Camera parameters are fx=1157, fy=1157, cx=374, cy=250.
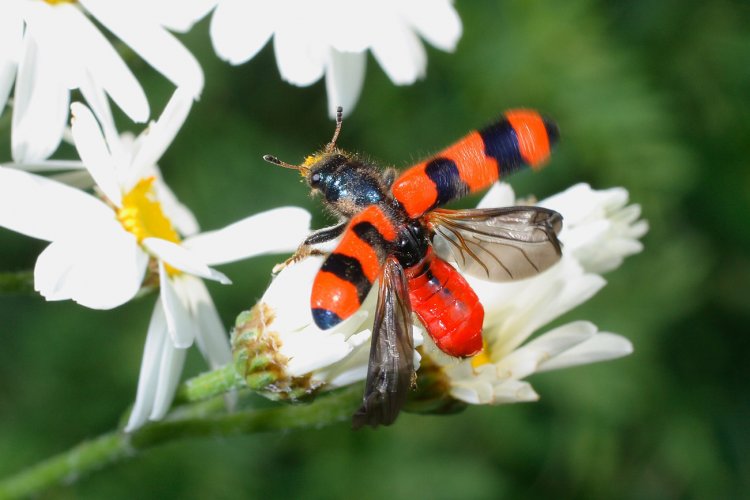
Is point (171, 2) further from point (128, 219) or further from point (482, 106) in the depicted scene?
point (482, 106)

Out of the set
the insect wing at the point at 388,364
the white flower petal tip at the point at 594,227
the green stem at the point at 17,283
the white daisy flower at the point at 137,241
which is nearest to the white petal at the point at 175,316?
the white daisy flower at the point at 137,241

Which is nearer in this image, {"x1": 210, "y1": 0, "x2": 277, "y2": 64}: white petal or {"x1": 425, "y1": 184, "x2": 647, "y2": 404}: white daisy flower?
{"x1": 425, "y1": 184, "x2": 647, "y2": 404}: white daisy flower

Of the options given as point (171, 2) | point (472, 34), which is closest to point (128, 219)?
point (171, 2)

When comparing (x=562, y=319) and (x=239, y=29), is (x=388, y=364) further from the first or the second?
(x=562, y=319)

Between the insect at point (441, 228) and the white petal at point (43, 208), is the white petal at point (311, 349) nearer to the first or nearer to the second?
the insect at point (441, 228)

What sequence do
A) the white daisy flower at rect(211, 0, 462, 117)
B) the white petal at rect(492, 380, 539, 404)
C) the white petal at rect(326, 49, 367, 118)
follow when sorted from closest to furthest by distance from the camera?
the white petal at rect(492, 380, 539, 404), the white daisy flower at rect(211, 0, 462, 117), the white petal at rect(326, 49, 367, 118)

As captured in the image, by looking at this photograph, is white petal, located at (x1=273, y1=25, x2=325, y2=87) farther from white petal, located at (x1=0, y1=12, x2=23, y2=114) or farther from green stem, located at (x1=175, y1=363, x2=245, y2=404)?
green stem, located at (x1=175, y1=363, x2=245, y2=404)

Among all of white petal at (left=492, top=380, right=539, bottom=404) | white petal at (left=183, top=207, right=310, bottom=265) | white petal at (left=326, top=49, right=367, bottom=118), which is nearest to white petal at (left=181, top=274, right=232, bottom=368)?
white petal at (left=183, top=207, right=310, bottom=265)
